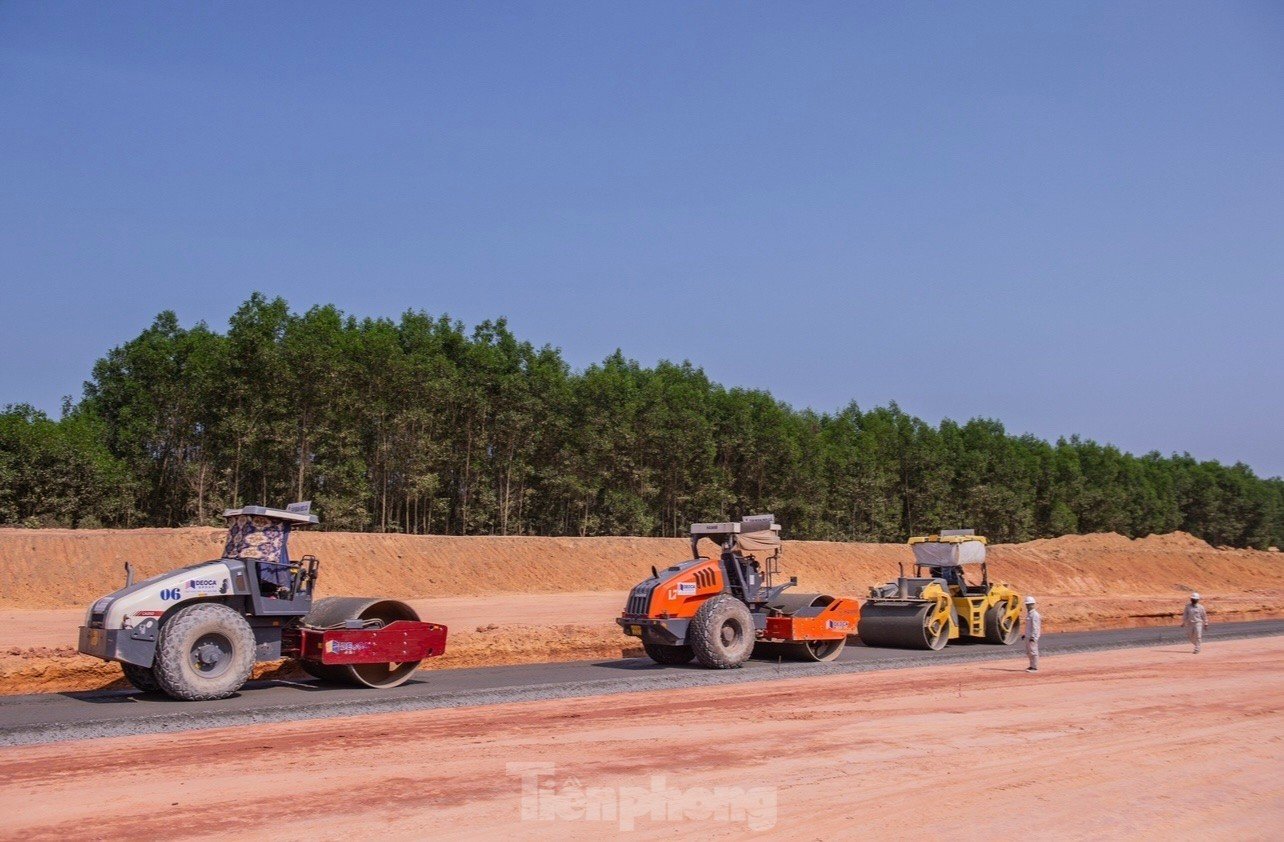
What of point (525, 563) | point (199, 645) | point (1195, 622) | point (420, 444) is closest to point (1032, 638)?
point (1195, 622)

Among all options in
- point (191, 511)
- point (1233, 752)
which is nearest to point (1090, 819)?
point (1233, 752)

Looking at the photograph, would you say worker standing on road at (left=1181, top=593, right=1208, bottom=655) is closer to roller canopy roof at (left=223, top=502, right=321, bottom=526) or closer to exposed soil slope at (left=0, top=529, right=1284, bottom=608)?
roller canopy roof at (left=223, top=502, right=321, bottom=526)

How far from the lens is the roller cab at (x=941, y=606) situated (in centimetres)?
2358

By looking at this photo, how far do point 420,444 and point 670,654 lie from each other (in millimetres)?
40195

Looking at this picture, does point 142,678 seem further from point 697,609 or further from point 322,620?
point 697,609

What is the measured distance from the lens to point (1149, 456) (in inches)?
5605

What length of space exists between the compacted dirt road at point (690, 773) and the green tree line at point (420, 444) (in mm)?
41736

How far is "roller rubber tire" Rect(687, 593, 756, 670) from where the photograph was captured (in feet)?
59.1

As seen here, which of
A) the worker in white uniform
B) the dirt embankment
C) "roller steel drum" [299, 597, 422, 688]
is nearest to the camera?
"roller steel drum" [299, 597, 422, 688]

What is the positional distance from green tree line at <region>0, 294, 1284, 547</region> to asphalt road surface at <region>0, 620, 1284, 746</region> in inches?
1427

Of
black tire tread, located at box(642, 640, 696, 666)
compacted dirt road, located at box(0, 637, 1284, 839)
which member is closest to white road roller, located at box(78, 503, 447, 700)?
compacted dirt road, located at box(0, 637, 1284, 839)

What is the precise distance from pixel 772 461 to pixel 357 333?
102 ft

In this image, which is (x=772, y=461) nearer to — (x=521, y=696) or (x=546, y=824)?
(x=521, y=696)

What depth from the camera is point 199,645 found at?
13.8m
